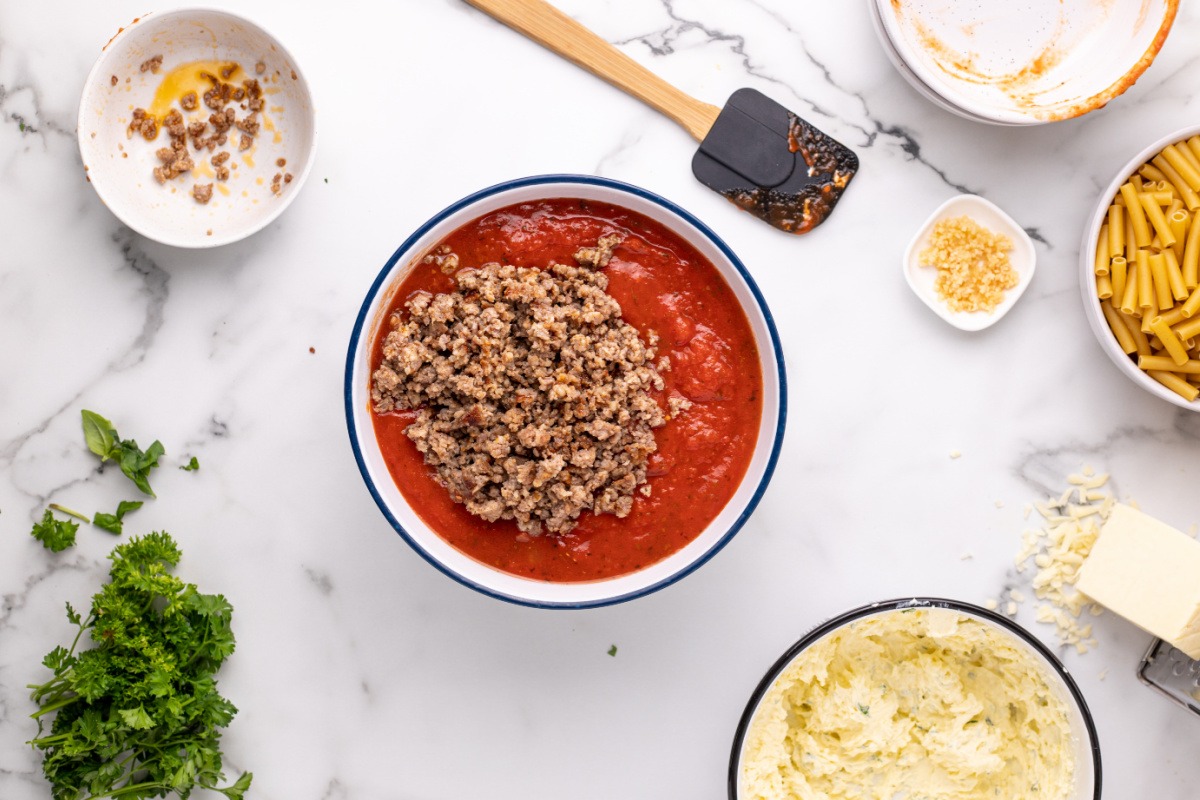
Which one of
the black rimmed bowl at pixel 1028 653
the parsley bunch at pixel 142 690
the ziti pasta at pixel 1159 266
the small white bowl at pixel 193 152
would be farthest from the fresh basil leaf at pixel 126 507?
the ziti pasta at pixel 1159 266

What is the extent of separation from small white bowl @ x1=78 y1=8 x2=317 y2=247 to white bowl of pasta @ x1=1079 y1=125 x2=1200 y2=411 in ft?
8.24

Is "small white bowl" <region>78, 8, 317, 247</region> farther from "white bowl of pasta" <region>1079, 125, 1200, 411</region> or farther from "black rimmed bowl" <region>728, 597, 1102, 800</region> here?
"white bowl of pasta" <region>1079, 125, 1200, 411</region>

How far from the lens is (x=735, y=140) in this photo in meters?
3.19

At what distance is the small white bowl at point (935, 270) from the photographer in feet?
10.5

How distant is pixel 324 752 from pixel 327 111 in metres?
2.14

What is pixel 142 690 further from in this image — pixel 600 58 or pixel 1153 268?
pixel 1153 268

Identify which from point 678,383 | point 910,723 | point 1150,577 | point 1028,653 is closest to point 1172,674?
point 1150,577

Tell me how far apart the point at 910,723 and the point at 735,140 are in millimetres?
1960

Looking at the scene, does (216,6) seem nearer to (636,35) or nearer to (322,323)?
(322,323)

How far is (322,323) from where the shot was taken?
324 centimetres

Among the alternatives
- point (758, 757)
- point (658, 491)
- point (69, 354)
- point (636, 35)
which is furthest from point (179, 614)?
point (636, 35)

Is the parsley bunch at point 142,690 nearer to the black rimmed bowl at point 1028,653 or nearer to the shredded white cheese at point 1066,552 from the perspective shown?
the black rimmed bowl at point 1028,653

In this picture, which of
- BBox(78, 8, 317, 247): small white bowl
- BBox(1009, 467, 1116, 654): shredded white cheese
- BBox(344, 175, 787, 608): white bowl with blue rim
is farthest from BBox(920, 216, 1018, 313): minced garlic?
BBox(78, 8, 317, 247): small white bowl

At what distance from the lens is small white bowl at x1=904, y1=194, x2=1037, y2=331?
10.5 feet
